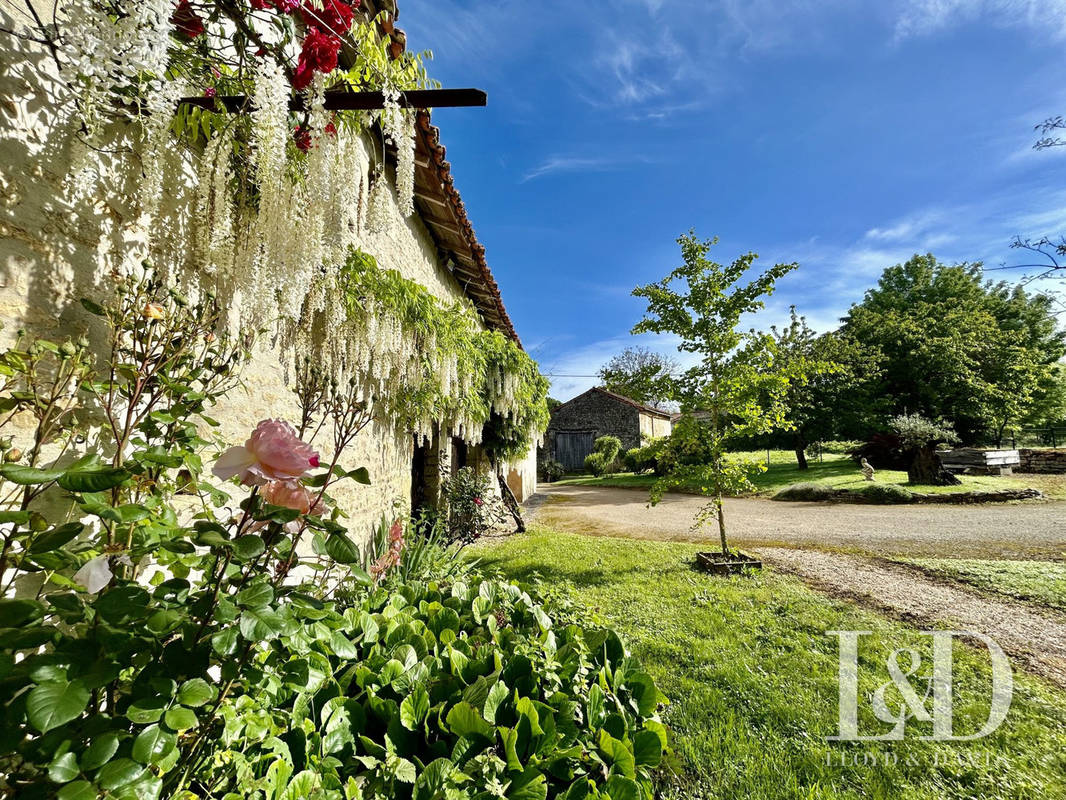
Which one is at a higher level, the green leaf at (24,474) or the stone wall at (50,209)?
the stone wall at (50,209)

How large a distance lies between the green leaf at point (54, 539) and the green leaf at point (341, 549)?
1.57ft

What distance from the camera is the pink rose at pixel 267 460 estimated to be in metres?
1.13

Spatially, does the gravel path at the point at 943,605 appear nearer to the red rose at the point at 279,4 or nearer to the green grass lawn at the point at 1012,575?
the green grass lawn at the point at 1012,575

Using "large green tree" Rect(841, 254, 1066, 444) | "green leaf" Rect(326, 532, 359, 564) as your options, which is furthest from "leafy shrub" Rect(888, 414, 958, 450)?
"green leaf" Rect(326, 532, 359, 564)

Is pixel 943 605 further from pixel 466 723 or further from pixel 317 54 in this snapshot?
pixel 317 54

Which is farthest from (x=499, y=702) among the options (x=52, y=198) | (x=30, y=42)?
(x=30, y=42)

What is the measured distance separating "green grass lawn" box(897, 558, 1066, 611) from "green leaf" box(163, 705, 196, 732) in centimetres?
668

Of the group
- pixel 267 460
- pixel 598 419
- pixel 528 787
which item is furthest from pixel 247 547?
pixel 598 419

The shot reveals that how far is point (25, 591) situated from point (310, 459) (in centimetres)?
111

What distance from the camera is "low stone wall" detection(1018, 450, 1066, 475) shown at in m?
12.8

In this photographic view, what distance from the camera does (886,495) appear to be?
10430 mm

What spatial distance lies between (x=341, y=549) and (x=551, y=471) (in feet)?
70.5

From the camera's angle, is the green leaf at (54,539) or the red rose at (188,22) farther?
the red rose at (188,22)

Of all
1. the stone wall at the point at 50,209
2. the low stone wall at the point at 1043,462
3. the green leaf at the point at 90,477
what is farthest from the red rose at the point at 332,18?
the low stone wall at the point at 1043,462
